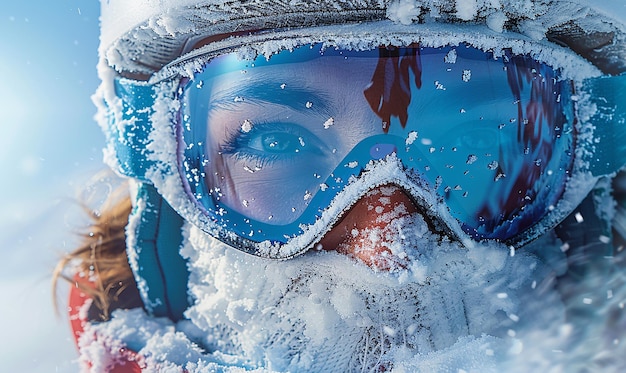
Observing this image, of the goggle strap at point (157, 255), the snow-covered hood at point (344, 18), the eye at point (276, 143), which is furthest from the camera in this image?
the goggle strap at point (157, 255)

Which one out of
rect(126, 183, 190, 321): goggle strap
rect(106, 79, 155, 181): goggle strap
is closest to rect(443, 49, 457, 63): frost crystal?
rect(106, 79, 155, 181): goggle strap

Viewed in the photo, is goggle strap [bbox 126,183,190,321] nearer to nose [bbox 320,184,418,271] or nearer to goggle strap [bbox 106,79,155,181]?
goggle strap [bbox 106,79,155,181]

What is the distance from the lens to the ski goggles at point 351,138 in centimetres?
123

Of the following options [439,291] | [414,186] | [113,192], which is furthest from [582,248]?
[113,192]

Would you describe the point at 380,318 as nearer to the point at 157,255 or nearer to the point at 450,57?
the point at 450,57

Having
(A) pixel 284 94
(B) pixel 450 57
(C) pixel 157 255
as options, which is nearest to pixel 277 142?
(A) pixel 284 94

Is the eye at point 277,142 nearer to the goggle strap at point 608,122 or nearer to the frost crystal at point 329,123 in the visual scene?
the frost crystal at point 329,123

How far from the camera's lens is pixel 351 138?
1250 millimetres

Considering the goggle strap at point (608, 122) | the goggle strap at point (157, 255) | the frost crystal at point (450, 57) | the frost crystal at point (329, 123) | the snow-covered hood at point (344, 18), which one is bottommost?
the goggle strap at point (157, 255)

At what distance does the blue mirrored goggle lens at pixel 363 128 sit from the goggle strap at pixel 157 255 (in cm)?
31

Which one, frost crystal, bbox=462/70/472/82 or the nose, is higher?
frost crystal, bbox=462/70/472/82

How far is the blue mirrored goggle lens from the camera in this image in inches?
48.3

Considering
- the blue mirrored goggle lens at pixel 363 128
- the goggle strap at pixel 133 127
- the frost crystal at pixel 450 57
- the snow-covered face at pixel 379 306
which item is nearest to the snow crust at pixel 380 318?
the snow-covered face at pixel 379 306

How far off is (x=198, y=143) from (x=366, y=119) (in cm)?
43
